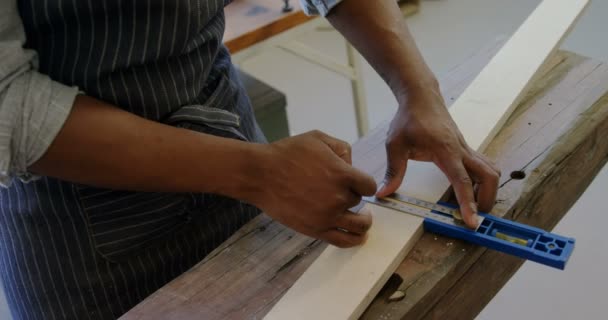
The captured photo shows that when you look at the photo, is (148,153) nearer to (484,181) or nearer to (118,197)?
Answer: (118,197)

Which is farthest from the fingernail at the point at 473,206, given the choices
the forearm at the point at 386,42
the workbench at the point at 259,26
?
the workbench at the point at 259,26

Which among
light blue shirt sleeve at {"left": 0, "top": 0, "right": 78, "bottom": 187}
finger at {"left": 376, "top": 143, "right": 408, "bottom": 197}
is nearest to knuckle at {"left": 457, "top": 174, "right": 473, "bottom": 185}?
finger at {"left": 376, "top": 143, "right": 408, "bottom": 197}

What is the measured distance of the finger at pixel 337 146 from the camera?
829 mm

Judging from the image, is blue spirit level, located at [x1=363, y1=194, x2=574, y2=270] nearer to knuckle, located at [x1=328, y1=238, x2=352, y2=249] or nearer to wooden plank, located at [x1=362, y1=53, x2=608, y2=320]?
wooden plank, located at [x1=362, y1=53, x2=608, y2=320]

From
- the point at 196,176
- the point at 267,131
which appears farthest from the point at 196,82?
the point at 267,131

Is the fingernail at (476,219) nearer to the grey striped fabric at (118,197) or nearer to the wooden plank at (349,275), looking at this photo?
the wooden plank at (349,275)

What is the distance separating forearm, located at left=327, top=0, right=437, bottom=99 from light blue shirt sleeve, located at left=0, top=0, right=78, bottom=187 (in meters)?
0.55

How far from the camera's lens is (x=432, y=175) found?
1011mm

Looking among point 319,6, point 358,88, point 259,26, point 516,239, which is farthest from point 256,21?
point 516,239

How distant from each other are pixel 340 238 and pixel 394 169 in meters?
0.19

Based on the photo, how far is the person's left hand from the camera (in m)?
0.91

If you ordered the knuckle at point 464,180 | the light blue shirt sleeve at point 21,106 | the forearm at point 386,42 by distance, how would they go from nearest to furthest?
the light blue shirt sleeve at point 21,106
the knuckle at point 464,180
the forearm at point 386,42

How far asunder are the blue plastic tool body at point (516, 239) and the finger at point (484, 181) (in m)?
0.02

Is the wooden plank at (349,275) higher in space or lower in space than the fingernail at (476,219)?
lower
